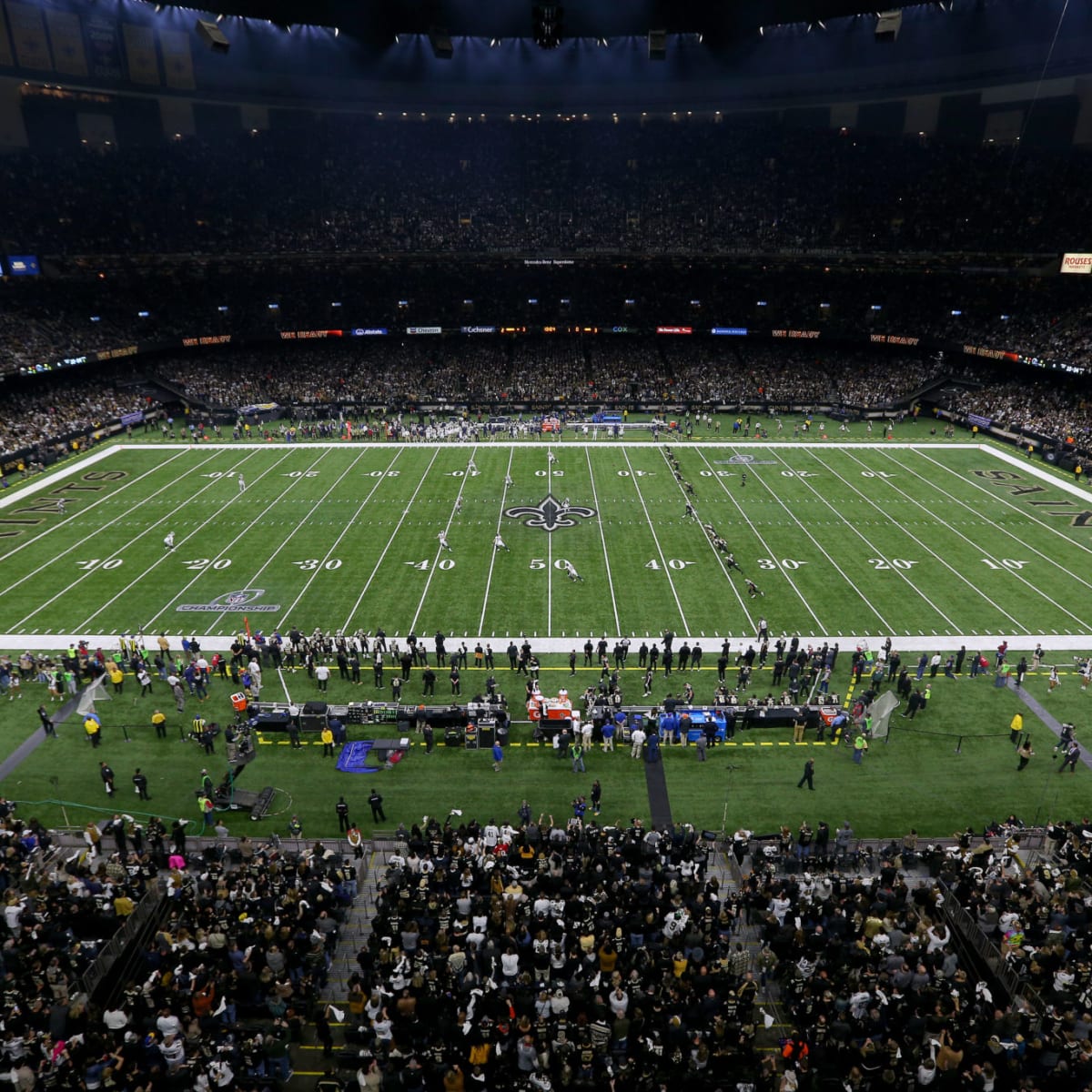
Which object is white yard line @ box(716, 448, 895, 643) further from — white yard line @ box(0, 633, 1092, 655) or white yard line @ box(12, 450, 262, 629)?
white yard line @ box(12, 450, 262, 629)

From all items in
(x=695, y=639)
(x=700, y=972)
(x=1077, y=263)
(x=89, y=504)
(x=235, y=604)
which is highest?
(x=1077, y=263)

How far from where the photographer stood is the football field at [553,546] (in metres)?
26.9

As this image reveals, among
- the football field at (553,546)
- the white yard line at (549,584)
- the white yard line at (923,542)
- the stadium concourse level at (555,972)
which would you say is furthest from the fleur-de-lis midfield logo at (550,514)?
the stadium concourse level at (555,972)

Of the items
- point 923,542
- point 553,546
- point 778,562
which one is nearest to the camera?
point 778,562

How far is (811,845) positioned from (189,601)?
73.3 feet

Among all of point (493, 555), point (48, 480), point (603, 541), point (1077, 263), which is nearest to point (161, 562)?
point (493, 555)

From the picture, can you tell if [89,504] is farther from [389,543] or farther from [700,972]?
[700,972]

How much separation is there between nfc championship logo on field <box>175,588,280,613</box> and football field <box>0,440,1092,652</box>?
88 millimetres

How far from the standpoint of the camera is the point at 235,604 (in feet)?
92.0

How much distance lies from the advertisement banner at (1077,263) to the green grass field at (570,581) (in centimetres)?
1380

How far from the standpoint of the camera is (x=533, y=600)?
1110 inches

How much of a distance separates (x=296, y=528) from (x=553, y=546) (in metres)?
11.8

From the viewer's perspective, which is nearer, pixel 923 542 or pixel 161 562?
pixel 161 562

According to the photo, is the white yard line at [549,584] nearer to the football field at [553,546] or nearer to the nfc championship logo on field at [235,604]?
the football field at [553,546]
